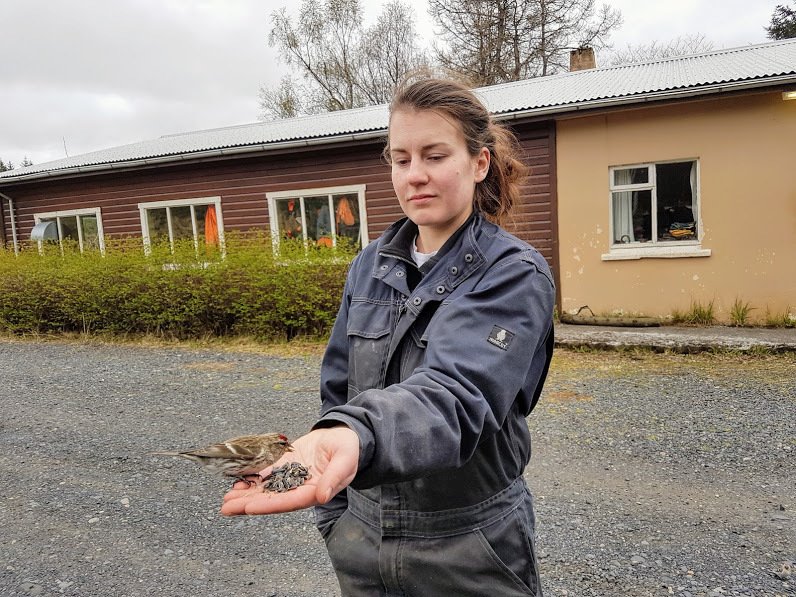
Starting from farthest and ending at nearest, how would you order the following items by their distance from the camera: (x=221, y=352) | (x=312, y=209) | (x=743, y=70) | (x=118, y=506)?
(x=312, y=209)
(x=743, y=70)
(x=221, y=352)
(x=118, y=506)

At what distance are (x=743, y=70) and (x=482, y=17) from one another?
53.8ft

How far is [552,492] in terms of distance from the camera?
14.0 feet

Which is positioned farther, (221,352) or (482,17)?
(482,17)

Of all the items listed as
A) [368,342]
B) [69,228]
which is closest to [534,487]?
[368,342]

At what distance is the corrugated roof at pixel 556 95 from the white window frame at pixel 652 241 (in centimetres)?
131

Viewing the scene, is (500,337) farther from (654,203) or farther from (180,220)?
(180,220)

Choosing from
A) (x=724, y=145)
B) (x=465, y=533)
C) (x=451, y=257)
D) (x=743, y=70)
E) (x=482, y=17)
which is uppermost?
(x=482, y=17)

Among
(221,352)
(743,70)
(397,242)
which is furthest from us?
(743,70)

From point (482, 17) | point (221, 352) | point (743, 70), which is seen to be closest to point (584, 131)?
point (743, 70)

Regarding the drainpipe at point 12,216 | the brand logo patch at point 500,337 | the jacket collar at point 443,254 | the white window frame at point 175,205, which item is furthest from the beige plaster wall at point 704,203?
the drainpipe at point 12,216

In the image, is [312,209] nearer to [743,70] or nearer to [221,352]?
[221,352]

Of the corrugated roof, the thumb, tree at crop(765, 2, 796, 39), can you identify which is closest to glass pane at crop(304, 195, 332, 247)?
the corrugated roof

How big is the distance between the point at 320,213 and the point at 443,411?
1229 cm

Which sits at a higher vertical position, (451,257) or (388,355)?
(451,257)
